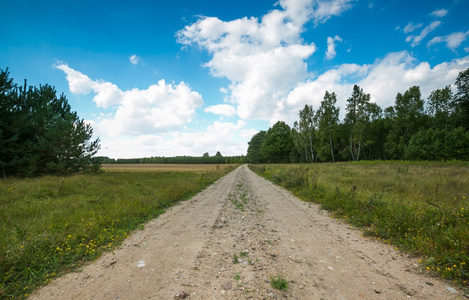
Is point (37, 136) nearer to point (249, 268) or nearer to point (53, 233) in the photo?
point (53, 233)

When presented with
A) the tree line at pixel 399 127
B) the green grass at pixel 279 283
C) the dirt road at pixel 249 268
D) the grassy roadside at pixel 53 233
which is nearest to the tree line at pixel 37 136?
the grassy roadside at pixel 53 233

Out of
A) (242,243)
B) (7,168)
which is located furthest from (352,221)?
(7,168)

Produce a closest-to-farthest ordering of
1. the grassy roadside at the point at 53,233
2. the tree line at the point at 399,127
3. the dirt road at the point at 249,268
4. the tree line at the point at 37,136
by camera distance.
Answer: the dirt road at the point at 249,268, the grassy roadside at the point at 53,233, the tree line at the point at 37,136, the tree line at the point at 399,127

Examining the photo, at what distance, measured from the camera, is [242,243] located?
15.9 ft

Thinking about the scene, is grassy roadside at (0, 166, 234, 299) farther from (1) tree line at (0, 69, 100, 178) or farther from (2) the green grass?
(1) tree line at (0, 69, 100, 178)

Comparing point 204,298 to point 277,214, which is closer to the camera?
point 204,298

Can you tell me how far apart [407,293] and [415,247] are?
6.90 feet

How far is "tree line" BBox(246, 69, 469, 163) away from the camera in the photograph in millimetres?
33750

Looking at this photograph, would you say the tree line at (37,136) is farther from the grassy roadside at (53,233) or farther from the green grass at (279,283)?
the green grass at (279,283)

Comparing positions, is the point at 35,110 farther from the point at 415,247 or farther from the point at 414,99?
the point at 414,99

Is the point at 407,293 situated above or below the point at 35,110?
below

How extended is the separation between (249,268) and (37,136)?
22463 mm

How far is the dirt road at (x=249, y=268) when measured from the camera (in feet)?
9.63

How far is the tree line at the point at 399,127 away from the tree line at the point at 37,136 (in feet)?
158
